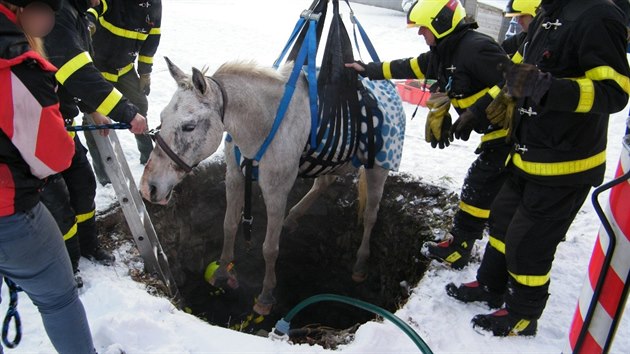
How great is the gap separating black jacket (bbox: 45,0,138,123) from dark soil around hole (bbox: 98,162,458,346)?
148 cm

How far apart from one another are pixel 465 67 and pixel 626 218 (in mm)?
1775

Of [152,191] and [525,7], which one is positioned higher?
[525,7]

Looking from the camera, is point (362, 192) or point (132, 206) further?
point (362, 192)

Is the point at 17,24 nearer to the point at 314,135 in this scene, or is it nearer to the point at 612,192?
the point at 314,135

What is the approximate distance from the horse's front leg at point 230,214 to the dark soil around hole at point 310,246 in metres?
0.47

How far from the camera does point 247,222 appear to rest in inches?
136

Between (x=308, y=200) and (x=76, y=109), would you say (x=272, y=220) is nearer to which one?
(x=308, y=200)

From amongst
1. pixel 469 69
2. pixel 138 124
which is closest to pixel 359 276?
pixel 469 69

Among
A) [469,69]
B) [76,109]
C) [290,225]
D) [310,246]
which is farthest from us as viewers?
[310,246]

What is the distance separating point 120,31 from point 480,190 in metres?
3.52

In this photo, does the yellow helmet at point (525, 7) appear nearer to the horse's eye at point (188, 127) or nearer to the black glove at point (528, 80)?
the black glove at point (528, 80)

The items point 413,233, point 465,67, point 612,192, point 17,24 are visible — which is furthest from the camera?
point 413,233

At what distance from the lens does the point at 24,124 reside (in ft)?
5.18

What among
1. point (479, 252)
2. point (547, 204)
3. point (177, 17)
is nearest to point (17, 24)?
point (547, 204)
